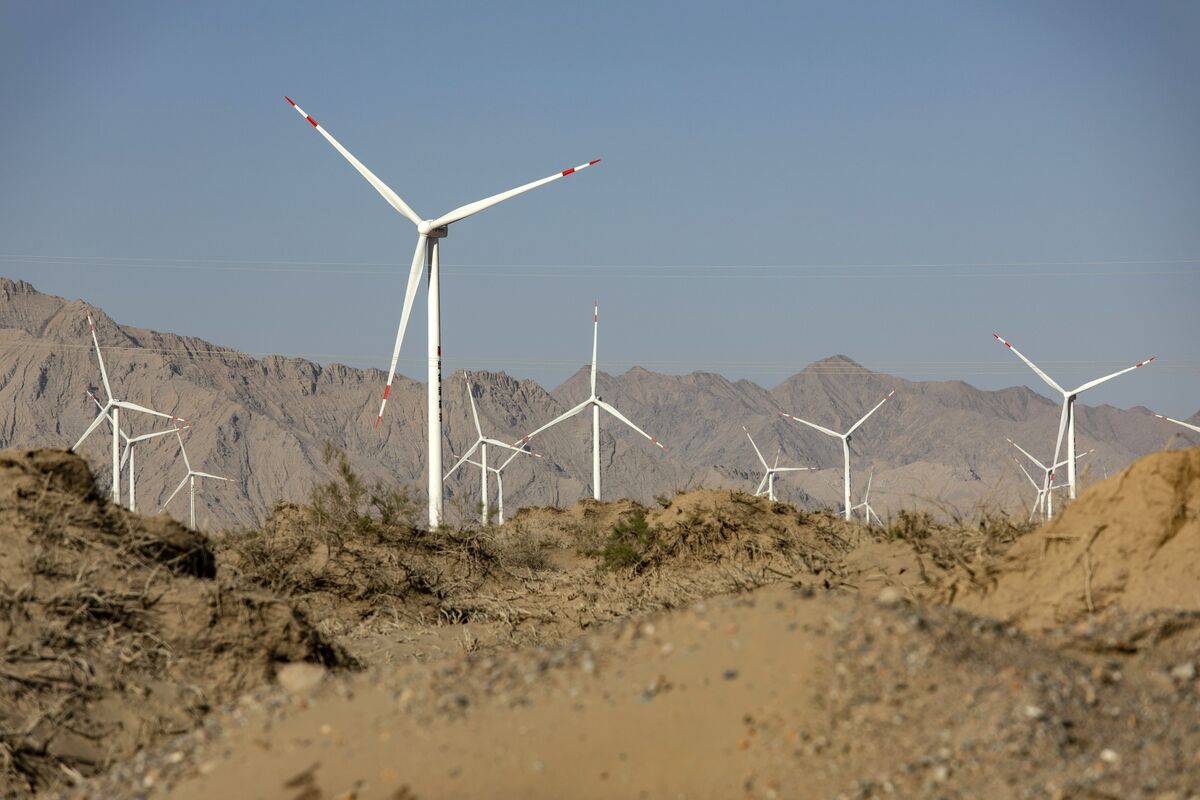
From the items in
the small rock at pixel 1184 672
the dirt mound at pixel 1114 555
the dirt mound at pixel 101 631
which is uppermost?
the dirt mound at pixel 1114 555

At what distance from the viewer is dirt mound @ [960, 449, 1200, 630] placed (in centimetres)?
1070

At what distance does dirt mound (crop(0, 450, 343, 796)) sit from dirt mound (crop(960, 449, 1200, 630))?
6.29 metres

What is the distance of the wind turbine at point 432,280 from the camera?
3412 centimetres

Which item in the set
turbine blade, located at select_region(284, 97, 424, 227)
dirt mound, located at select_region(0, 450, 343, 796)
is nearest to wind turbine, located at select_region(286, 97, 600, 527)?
turbine blade, located at select_region(284, 97, 424, 227)

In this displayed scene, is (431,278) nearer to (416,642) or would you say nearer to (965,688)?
(416,642)

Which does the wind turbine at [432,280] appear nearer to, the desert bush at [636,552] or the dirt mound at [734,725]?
the desert bush at [636,552]

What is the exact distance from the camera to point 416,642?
17.9 m

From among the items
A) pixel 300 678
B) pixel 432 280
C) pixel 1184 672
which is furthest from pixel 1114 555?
pixel 432 280

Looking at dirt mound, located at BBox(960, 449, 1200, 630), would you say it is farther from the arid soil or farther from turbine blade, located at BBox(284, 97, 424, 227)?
turbine blade, located at BBox(284, 97, 424, 227)

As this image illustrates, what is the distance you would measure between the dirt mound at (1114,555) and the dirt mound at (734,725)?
6.90ft

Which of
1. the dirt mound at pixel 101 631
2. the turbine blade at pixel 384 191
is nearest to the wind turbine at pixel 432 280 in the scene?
the turbine blade at pixel 384 191

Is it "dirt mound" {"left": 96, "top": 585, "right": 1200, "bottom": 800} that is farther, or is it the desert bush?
the desert bush

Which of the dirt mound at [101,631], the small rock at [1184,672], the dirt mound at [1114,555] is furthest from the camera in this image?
the dirt mound at [1114,555]

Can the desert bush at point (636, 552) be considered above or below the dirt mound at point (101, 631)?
below
